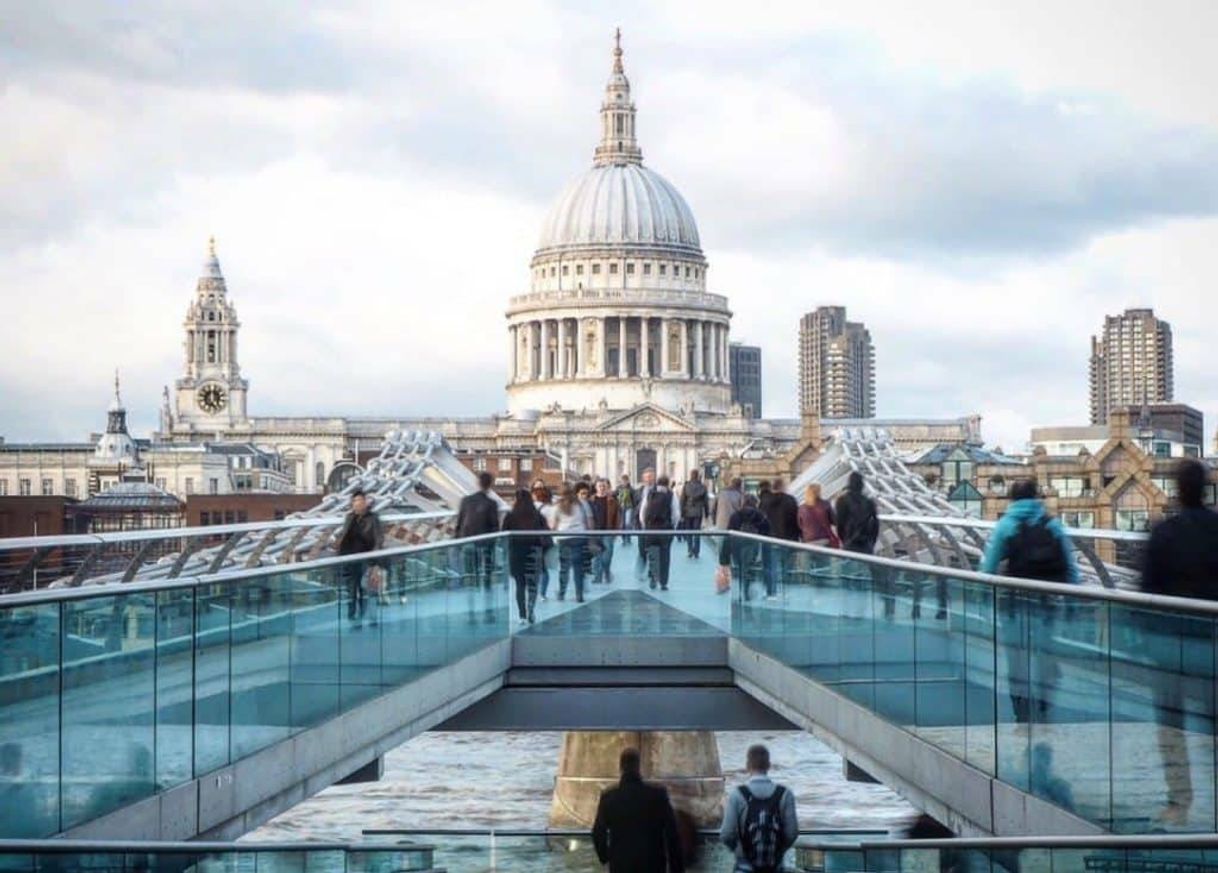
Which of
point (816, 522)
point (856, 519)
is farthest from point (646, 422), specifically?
point (856, 519)

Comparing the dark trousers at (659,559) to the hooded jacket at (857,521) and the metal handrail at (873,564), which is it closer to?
the hooded jacket at (857,521)

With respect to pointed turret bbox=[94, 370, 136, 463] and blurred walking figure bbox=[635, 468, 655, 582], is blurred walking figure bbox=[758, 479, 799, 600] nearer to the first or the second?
→ blurred walking figure bbox=[635, 468, 655, 582]

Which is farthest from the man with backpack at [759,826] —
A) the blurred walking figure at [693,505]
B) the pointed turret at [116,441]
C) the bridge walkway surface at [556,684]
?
the pointed turret at [116,441]

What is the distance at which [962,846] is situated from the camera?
8727 mm

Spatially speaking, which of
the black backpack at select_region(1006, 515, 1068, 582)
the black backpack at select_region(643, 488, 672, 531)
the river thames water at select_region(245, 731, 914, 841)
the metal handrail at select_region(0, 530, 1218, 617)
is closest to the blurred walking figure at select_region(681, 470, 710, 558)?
the black backpack at select_region(643, 488, 672, 531)

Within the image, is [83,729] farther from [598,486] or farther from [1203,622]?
[598,486]

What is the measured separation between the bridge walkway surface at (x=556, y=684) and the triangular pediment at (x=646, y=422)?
168 meters

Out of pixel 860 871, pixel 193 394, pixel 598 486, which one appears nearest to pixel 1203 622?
pixel 860 871

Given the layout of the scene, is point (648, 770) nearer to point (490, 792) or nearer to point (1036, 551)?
point (490, 792)

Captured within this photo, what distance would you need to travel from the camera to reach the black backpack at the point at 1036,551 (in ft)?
47.1

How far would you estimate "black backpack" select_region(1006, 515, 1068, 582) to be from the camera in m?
14.4

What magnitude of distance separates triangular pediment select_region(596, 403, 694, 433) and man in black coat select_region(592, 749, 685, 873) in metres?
179

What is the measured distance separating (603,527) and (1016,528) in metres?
15.4

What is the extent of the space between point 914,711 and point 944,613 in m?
1.09
